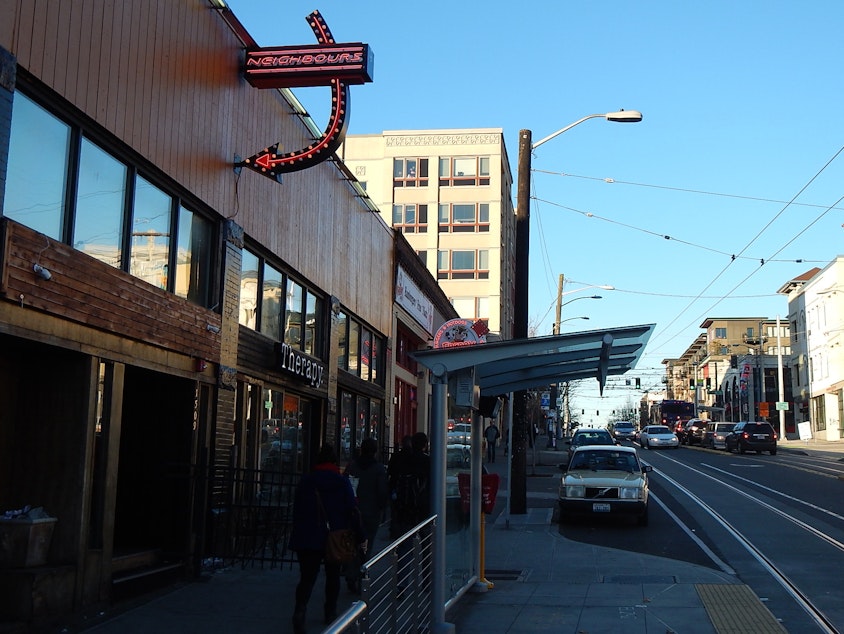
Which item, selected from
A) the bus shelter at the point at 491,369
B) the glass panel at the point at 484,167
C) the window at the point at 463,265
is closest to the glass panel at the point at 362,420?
the bus shelter at the point at 491,369

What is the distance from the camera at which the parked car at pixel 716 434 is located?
49.4 m

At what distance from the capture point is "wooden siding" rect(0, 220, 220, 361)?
7512mm

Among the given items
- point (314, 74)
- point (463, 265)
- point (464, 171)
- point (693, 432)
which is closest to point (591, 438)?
point (463, 265)

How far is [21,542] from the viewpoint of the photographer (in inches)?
319

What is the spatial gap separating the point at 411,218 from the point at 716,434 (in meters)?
21.1

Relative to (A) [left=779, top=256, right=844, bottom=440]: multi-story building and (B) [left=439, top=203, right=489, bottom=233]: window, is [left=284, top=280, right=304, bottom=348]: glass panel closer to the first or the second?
(B) [left=439, top=203, right=489, bottom=233]: window

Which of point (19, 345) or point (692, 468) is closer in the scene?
point (19, 345)

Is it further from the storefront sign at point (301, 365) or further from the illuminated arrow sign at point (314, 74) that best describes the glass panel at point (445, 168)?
the illuminated arrow sign at point (314, 74)

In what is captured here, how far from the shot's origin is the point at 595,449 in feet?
62.0

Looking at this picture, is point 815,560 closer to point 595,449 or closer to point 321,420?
point 595,449

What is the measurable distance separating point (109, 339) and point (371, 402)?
13476 mm

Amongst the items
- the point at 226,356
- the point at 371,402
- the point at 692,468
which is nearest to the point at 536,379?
the point at 226,356

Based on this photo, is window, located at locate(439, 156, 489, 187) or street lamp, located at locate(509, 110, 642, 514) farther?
window, located at locate(439, 156, 489, 187)

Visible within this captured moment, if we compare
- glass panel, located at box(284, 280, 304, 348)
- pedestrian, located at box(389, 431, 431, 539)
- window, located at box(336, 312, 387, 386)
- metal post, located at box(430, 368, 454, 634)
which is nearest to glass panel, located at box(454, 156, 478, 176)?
window, located at box(336, 312, 387, 386)
